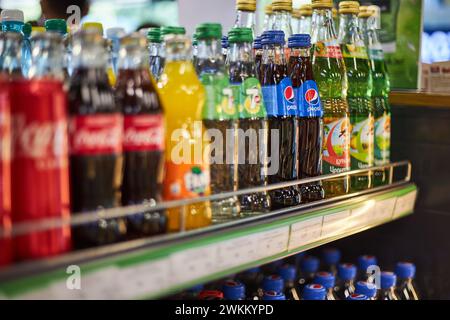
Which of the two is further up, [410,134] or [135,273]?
[410,134]

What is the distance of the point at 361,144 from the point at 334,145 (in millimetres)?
165

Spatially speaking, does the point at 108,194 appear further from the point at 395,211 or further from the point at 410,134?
the point at 410,134

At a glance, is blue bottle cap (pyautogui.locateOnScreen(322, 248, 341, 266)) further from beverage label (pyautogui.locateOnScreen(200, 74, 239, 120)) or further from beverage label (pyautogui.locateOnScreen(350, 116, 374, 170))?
beverage label (pyautogui.locateOnScreen(200, 74, 239, 120))

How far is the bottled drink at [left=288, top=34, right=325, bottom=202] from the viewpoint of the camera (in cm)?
161

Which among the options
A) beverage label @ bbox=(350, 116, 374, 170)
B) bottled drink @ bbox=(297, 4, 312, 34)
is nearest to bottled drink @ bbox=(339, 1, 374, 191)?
beverage label @ bbox=(350, 116, 374, 170)

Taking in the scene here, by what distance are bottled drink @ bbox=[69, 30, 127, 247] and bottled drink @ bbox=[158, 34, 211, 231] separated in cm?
17

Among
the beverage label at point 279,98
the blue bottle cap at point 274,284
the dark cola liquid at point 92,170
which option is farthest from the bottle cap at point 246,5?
the blue bottle cap at point 274,284

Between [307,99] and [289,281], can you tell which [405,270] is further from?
[307,99]

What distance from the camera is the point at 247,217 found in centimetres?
138

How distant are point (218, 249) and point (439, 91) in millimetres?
1389

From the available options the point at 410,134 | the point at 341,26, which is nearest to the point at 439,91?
the point at 410,134

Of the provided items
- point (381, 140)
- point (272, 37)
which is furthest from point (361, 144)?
point (272, 37)

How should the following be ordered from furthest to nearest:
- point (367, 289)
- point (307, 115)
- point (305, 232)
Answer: point (367, 289), point (307, 115), point (305, 232)

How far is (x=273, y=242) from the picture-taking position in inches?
54.9
